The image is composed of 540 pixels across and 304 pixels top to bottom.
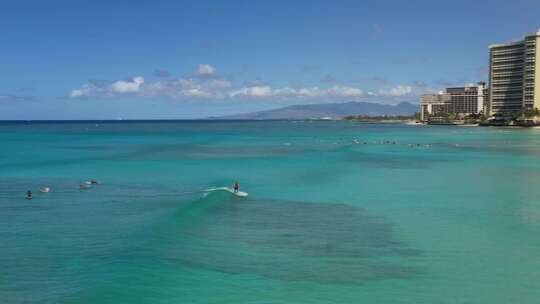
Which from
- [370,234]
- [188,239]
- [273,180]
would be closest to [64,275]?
[188,239]

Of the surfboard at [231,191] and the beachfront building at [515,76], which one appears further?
the beachfront building at [515,76]

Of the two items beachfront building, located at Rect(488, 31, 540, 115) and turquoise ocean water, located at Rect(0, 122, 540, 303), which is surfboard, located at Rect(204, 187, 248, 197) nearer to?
turquoise ocean water, located at Rect(0, 122, 540, 303)

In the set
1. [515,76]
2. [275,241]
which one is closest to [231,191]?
[275,241]

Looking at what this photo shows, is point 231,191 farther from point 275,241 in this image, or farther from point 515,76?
point 515,76

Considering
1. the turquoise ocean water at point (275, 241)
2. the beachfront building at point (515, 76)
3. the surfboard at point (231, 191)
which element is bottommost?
the turquoise ocean water at point (275, 241)

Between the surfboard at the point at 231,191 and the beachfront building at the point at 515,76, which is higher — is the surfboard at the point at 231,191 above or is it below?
below

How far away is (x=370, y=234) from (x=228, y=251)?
19.8 ft

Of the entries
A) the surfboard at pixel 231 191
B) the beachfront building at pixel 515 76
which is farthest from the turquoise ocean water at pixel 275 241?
the beachfront building at pixel 515 76

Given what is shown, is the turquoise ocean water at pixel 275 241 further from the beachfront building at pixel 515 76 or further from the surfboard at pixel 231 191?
the beachfront building at pixel 515 76

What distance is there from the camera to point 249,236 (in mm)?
21156

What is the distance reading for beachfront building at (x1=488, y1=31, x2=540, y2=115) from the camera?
16400cm

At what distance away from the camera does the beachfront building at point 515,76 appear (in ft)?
538

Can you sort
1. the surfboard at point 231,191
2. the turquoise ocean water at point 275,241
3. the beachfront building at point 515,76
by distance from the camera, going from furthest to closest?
the beachfront building at point 515,76, the surfboard at point 231,191, the turquoise ocean water at point 275,241

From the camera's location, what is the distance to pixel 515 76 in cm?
17812
